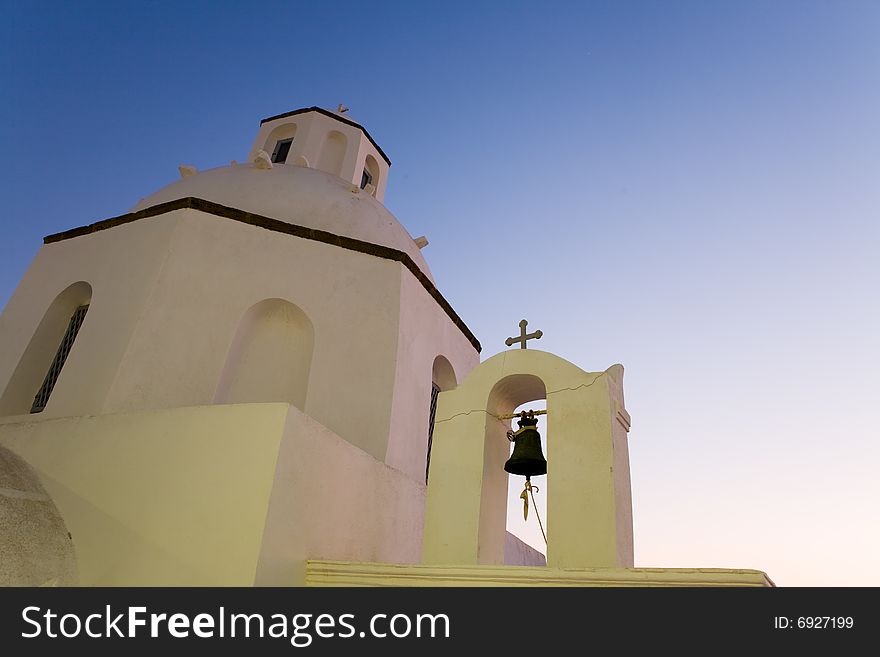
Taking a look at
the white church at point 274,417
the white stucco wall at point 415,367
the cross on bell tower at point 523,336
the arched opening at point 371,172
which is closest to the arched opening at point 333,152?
the arched opening at point 371,172

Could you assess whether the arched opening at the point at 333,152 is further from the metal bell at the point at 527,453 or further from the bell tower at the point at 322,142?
the metal bell at the point at 527,453

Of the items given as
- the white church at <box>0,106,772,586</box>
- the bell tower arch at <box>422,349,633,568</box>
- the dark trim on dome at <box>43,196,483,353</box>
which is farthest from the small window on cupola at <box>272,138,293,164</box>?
the bell tower arch at <box>422,349,633,568</box>

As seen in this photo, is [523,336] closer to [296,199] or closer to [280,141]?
[296,199]

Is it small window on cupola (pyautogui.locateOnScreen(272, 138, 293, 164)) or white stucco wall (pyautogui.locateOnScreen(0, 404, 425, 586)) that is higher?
small window on cupola (pyautogui.locateOnScreen(272, 138, 293, 164))

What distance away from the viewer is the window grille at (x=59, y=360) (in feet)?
21.8

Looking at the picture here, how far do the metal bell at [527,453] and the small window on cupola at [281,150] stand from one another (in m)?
9.08

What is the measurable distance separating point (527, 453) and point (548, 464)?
0.29m

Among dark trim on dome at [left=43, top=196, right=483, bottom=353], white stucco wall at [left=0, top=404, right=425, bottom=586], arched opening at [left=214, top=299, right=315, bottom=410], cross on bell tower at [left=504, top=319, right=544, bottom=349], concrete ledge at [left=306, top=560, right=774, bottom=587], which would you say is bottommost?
concrete ledge at [left=306, top=560, right=774, bottom=587]

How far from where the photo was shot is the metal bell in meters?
4.52

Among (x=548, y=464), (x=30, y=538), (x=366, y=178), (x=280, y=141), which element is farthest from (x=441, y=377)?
(x=280, y=141)

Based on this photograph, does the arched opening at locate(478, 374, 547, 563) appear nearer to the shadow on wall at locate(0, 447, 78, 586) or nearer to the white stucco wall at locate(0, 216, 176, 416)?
the shadow on wall at locate(0, 447, 78, 586)
